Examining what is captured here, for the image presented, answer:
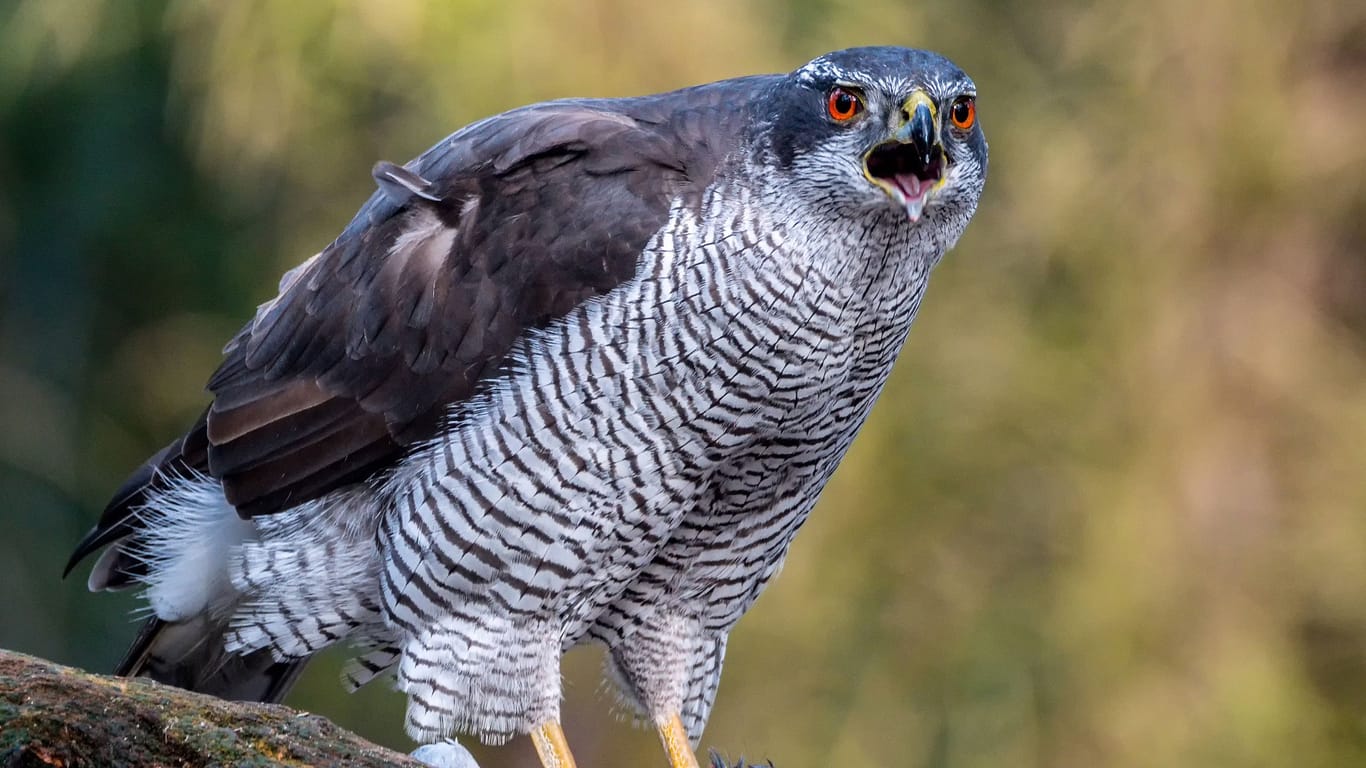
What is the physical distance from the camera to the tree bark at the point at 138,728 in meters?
2.34

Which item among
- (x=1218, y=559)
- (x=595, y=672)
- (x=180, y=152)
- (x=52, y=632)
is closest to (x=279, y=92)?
(x=180, y=152)

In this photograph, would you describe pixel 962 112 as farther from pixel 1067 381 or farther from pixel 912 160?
pixel 1067 381

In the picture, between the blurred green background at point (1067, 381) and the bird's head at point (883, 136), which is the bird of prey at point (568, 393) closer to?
the bird's head at point (883, 136)

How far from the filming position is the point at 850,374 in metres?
3.20

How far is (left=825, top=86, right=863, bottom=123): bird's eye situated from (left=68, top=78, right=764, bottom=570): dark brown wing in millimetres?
284

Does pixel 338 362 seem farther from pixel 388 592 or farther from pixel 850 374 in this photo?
pixel 850 374

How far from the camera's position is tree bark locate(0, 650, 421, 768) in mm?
2338

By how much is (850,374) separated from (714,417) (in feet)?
1.03

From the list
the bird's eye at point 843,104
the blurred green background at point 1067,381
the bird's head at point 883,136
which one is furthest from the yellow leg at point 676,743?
the blurred green background at point 1067,381

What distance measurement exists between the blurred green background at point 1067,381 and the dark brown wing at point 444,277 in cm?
251

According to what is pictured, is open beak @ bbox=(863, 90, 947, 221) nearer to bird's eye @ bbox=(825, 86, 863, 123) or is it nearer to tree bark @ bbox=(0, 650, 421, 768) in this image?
bird's eye @ bbox=(825, 86, 863, 123)

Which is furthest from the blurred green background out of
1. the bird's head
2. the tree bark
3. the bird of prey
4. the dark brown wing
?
the tree bark

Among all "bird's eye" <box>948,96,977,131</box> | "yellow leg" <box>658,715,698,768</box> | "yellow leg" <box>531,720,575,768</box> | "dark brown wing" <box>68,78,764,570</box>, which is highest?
"bird's eye" <box>948,96,977,131</box>

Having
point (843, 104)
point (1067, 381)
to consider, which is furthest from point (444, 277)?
point (1067, 381)
